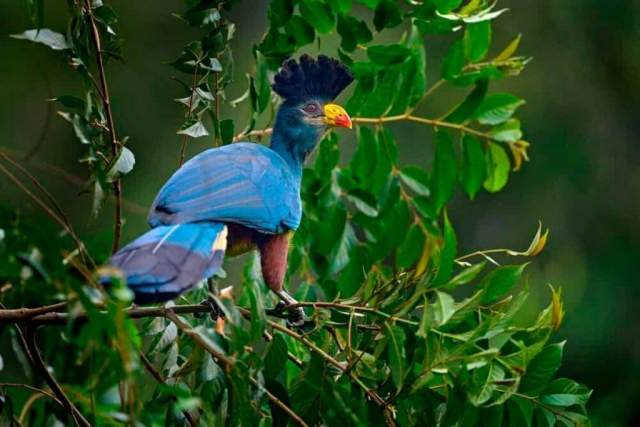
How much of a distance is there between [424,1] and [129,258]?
100 cm

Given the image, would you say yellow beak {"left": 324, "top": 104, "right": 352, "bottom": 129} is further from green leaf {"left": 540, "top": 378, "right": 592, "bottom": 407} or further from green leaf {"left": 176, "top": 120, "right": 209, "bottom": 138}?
green leaf {"left": 540, "top": 378, "right": 592, "bottom": 407}

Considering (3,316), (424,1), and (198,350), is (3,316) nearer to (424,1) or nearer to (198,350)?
(198,350)

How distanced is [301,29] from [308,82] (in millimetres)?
273

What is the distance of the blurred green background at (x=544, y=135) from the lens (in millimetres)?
7035

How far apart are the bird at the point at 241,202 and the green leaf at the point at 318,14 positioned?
0.17 meters

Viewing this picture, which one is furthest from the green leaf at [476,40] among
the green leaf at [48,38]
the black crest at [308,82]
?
the green leaf at [48,38]

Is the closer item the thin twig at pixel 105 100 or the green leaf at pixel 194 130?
the thin twig at pixel 105 100

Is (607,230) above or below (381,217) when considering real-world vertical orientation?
below

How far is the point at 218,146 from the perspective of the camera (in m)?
2.74

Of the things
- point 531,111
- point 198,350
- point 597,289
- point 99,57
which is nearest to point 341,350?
point 198,350

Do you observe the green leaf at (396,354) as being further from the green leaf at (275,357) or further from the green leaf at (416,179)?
the green leaf at (416,179)

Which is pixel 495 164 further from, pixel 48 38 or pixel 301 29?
pixel 48 38

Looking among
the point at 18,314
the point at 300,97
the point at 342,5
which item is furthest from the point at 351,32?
the point at 18,314

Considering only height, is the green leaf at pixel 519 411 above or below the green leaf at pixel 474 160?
below
